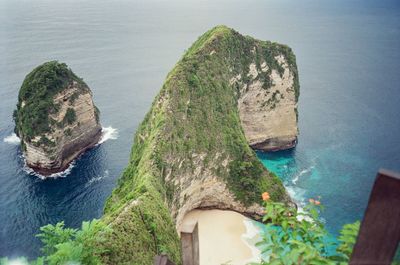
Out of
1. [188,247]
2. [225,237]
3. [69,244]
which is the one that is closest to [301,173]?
[225,237]

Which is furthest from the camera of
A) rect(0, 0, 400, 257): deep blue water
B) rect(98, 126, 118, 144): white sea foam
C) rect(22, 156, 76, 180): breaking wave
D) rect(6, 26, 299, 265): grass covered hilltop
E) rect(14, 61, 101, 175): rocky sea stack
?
rect(98, 126, 118, 144): white sea foam

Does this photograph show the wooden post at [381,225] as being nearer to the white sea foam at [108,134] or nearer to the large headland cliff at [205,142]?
the large headland cliff at [205,142]

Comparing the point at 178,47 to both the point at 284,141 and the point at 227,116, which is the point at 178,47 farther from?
the point at 227,116

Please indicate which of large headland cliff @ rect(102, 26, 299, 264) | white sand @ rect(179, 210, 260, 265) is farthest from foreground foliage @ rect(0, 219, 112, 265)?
white sand @ rect(179, 210, 260, 265)

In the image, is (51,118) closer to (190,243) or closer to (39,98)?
(39,98)

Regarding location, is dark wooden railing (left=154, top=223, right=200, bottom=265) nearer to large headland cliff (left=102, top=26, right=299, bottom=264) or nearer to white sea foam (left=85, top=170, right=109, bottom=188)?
large headland cliff (left=102, top=26, right=299, bottom=264)
